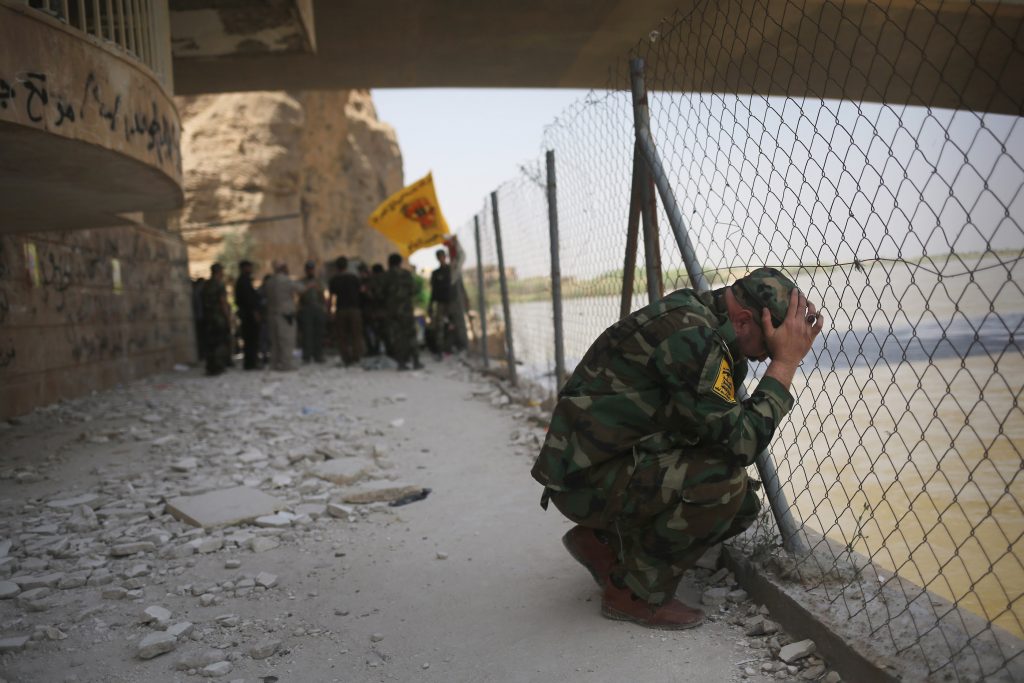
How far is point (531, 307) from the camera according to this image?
8180 mm

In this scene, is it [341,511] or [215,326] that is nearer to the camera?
[341,511]

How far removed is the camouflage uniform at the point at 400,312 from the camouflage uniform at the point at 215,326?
2.37 metres

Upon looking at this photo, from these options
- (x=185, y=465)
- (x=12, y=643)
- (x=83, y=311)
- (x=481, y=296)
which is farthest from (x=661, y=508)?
(x=83, y=311)

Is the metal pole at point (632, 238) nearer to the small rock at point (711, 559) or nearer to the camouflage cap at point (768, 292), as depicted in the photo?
the camouflage cap at point (768, 292)

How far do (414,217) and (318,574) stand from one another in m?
7.56

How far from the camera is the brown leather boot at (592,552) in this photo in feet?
8.76

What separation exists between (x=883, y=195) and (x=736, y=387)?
2.38 feet

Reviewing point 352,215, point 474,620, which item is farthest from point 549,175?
Answer: point 352,215

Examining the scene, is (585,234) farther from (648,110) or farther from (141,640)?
(141,640)

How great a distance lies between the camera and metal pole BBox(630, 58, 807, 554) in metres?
2.61

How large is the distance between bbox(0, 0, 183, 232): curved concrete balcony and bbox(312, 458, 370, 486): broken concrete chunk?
225 centimetres

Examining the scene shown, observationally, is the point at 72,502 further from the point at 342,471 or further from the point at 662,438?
the point at 662,438

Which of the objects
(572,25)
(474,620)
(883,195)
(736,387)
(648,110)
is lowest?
(474,620)

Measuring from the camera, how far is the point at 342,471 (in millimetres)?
4848
